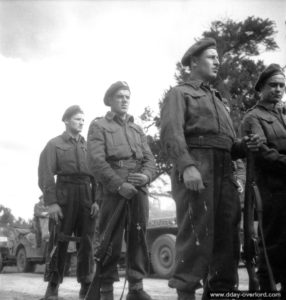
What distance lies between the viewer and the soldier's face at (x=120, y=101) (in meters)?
4.62

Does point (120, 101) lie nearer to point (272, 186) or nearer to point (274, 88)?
point (274, 88)

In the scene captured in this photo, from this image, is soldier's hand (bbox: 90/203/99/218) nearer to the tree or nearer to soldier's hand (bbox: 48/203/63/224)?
soldier's hand (bbox: 48/203/63/224)

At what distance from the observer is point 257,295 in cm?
288

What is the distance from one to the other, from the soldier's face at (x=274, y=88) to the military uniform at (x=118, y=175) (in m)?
1.29

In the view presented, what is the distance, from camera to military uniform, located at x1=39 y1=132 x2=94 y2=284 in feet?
16.4

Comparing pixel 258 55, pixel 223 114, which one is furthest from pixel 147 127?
pixel 223 114

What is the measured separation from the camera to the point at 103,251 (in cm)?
390

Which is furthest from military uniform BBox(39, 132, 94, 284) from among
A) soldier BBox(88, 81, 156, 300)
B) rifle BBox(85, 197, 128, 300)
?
rifle BBox(85, 197, 128, 300)

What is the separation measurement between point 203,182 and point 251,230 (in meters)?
0.46

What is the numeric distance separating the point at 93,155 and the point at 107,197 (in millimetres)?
409

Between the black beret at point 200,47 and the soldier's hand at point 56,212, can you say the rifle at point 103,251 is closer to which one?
the soldier's hand at point 56,212

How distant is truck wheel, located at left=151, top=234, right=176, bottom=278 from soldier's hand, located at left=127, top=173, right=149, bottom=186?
4.00 meters

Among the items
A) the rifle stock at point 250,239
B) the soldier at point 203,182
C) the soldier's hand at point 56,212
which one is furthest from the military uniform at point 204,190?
the soldier's hand at point 56,212

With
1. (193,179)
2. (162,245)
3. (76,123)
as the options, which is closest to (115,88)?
(76,123)
